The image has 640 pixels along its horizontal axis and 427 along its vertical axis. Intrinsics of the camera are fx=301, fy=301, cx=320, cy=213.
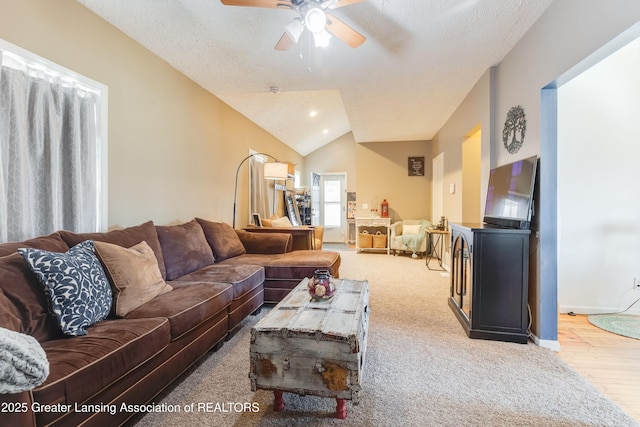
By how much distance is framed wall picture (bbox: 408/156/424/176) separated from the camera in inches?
269

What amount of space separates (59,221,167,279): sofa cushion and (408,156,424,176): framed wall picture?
18.6 feet

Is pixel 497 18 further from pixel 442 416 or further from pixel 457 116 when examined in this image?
pixel 442 416

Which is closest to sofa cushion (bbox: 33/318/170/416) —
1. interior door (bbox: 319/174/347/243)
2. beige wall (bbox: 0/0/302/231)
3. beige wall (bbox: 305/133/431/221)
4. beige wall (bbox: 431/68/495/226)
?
beige wall (bbox: 0/0/302/231)

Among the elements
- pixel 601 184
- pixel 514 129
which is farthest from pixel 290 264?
pixel 601 184

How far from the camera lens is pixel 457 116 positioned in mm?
4496

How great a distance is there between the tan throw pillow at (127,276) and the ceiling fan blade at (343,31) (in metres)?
2.00

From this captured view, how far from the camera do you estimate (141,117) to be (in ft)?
9.16

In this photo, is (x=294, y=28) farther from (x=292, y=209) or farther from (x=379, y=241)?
(x=292, y=209)

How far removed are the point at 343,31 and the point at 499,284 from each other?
2.23 meters

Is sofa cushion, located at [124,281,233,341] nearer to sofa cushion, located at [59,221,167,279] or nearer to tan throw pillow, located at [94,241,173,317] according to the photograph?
tan throw pillow, located at [94,241,173,317]

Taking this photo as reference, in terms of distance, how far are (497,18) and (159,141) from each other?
315 centimetres

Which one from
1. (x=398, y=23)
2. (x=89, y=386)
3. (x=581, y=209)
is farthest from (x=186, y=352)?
(x=581, y=209)

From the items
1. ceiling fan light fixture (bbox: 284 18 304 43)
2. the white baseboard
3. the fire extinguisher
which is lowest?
the white baseboard

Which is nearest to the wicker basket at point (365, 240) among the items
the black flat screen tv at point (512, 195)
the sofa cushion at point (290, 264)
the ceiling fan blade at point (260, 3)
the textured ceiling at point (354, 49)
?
the textured ceiling at point (354, 49)
